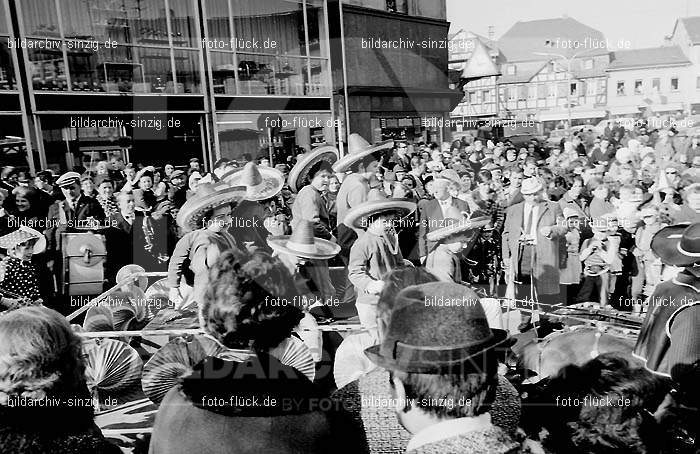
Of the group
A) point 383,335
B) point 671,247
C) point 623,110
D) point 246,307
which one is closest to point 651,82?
point 623,110

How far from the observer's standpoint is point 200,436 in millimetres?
1676

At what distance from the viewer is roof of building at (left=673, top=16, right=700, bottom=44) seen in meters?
58.8

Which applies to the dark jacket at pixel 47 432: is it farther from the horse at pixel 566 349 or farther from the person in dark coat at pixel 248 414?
the horse at pixel 566 349

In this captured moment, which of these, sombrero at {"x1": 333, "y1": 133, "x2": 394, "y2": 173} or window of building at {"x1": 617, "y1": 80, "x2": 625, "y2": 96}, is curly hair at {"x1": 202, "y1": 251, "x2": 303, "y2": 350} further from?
window of building at {"x1": 617, "y1": 80, "x2": 625, "y2": 96}

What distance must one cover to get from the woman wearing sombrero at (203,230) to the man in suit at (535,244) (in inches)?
A: 139

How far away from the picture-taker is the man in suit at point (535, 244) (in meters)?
6.22

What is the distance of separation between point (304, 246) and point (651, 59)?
209 ft

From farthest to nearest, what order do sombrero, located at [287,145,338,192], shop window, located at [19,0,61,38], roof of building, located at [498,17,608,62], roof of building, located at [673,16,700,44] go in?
roof of building, located at [498,17,608,62] → roof of building, located at [673,16,700,44] → shop window, located at [19,0,61,38] → sombrero, located at [287,145,338,192]

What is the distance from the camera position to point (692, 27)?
61.3 meters

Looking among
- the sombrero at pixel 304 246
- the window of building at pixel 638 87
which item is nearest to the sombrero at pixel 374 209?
the sombrero at pixel 304 246

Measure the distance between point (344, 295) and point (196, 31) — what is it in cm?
1161

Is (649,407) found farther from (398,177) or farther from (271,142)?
(271,142)

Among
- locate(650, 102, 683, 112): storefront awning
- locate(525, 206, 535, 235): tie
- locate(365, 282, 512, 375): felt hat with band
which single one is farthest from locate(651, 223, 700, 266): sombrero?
locate(650, 102, 683, 112): storefront awning

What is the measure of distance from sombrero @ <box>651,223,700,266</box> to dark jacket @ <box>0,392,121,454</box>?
2.80 meters
